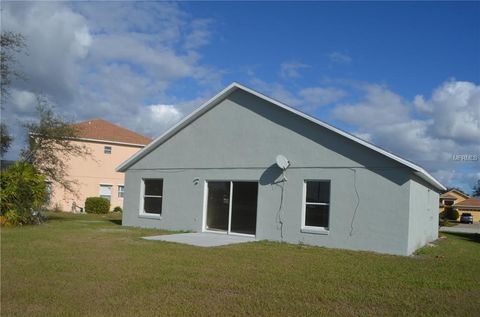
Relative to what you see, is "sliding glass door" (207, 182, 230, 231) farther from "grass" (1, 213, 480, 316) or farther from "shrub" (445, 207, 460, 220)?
"shrub" (445, 207, 460, 220)

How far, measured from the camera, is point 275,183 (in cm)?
1709

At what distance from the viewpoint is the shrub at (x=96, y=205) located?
1394 inches

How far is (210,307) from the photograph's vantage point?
7242 millimetres

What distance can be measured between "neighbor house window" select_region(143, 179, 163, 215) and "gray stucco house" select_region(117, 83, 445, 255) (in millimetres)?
47

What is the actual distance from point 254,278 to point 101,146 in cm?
3141

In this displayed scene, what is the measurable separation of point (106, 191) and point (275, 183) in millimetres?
25364

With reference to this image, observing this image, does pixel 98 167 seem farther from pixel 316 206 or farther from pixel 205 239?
pixel 316 206

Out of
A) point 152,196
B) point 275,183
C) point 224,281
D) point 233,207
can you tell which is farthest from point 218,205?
point 224,281

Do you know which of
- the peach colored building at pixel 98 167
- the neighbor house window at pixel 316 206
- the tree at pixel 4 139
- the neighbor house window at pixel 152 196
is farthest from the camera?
the peach colored building at pixel 98 167

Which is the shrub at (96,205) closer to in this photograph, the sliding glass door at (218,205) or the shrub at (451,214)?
the sliding glass door at (218,205)

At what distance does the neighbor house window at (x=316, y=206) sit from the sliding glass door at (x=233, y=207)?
314 cm

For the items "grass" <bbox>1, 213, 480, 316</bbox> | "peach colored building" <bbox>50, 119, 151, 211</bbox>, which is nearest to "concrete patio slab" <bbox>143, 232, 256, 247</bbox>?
"grass" <bbox>1, 213, 480, 316</bbox>

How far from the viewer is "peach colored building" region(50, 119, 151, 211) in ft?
123

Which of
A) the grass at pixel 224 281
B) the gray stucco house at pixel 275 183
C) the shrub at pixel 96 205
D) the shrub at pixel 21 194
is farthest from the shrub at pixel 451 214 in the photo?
the shrub at pixel 21 194
